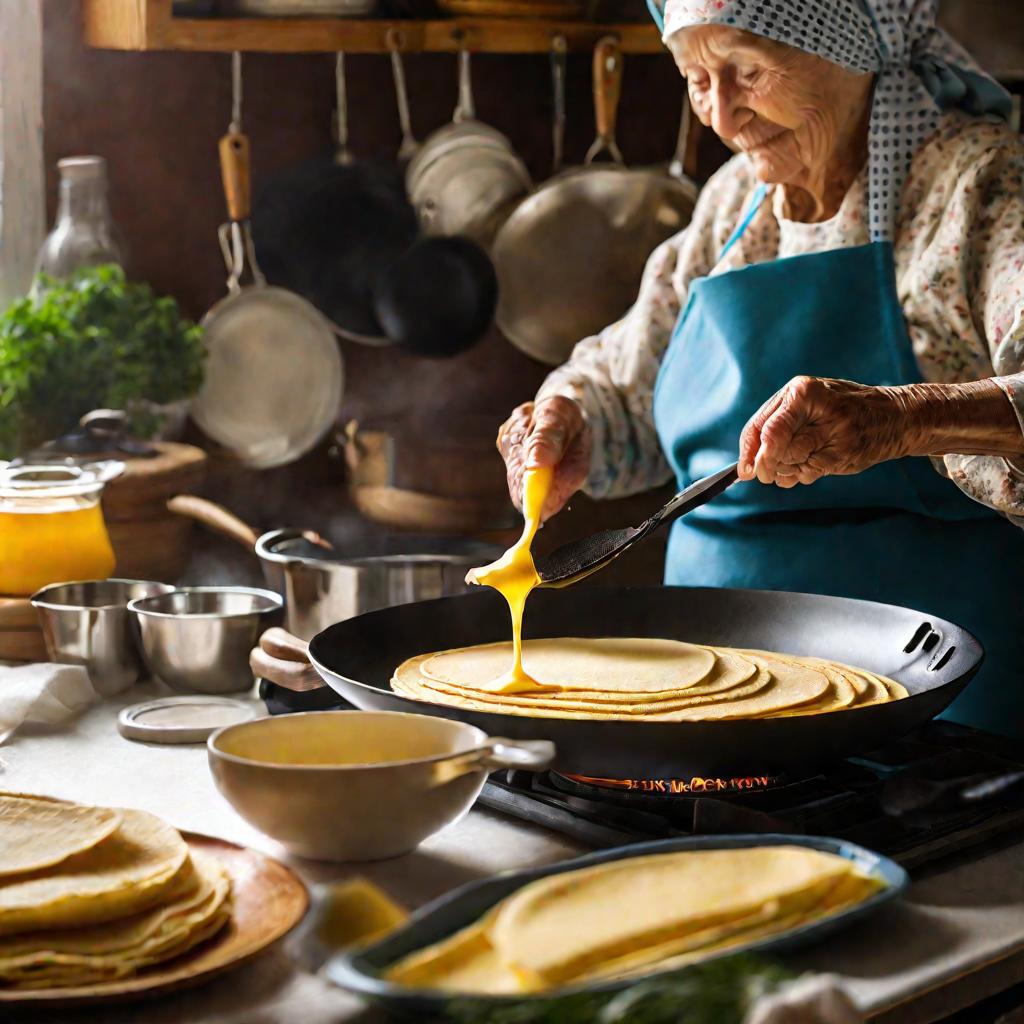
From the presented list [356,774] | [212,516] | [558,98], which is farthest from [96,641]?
[558,98]

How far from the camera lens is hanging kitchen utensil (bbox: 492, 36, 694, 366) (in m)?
2.71

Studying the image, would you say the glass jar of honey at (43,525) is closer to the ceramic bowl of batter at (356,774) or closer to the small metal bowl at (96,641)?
the small metal bowl at (96,641)

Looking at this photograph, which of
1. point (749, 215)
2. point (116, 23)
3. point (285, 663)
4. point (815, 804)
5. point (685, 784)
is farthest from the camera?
point (116, 23)

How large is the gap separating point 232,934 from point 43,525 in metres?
0.98

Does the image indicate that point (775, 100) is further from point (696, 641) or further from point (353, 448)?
point (353, 448)

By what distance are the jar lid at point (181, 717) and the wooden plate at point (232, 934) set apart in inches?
15.4

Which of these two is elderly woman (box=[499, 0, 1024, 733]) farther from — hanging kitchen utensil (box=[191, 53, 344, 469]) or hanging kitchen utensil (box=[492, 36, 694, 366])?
hanging kitchen utensil (box=[191, 53, 344, 469])

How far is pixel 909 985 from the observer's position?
98 centimetres

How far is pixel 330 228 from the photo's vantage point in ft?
8.93


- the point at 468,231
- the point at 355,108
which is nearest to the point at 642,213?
the point at 468,231

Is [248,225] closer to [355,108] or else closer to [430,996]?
[355,108]

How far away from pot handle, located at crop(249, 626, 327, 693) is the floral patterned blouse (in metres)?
0.66

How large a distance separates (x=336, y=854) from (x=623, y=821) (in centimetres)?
25

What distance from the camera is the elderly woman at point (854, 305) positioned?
173cm
